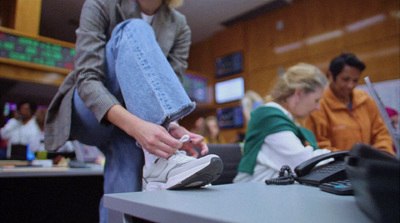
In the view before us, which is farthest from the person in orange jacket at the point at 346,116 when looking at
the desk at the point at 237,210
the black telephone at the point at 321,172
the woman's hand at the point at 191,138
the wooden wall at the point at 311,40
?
the desk at the point at 237,210

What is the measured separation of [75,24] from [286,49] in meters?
3.41

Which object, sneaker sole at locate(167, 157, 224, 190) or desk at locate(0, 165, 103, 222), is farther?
desk at locate(0, 165, 103, 222)

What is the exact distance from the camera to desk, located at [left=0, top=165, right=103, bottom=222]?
1.48 metres

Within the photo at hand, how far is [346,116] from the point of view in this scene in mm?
1684

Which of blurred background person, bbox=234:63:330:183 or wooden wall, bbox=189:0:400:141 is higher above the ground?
wooden wall, bbox=189:0:400:141

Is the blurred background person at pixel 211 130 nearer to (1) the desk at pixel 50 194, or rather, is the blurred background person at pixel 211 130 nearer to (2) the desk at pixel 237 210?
(1) the desk at pixel 50 194

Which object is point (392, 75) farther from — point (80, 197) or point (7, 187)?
point (7, 187)

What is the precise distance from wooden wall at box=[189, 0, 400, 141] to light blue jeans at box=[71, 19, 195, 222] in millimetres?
1662

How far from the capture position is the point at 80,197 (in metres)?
1.86

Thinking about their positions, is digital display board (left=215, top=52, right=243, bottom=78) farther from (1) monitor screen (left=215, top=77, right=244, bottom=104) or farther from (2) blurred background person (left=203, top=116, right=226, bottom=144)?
(2) blurred background person (left=203, top=116, right=226, bottom=144)

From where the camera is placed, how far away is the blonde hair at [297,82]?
1.41 meters

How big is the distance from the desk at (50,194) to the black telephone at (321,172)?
115 centimetres

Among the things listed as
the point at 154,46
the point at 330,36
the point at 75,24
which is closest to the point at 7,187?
the point at 75,24

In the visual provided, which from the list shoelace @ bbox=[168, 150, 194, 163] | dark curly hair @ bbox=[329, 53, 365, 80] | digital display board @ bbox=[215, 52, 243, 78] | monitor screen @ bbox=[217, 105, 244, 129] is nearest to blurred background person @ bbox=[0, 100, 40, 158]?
shoelace @ bbox=[168, 150, 194, 163]
